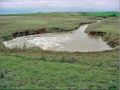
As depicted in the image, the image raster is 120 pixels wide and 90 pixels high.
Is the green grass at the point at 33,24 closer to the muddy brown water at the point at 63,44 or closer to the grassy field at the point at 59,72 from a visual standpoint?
the muddy brown water at the point at 63,44

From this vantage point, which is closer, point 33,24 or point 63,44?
point 63,44

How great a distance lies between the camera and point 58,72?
46.9 ft

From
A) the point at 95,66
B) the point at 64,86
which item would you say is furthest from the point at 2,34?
the point at 64,86

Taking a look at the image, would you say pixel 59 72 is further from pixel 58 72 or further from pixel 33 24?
pixel 33 24

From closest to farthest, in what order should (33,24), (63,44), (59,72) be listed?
(59,72) < (63,44) < (33,24)

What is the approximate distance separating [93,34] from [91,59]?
2178 centimetres

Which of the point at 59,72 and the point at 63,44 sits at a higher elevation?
the point at 59,72

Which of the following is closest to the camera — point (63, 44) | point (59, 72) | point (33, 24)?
point (59, 72)

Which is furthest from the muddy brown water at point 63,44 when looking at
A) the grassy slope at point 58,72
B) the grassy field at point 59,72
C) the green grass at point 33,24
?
the grassy slope at point 58,72

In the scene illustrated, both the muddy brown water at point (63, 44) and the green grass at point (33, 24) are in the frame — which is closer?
the muddy brown water at point (63, 44)

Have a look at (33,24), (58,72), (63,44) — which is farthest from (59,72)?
(33,24)

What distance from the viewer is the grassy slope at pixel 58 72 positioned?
1215 centimetres

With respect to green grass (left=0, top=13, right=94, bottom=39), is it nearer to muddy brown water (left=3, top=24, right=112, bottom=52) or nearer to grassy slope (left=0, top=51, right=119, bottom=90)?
muddy brown water (left=3, top=24, right=112, bottom=52)

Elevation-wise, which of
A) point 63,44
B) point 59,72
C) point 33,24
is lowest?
point 63,44
